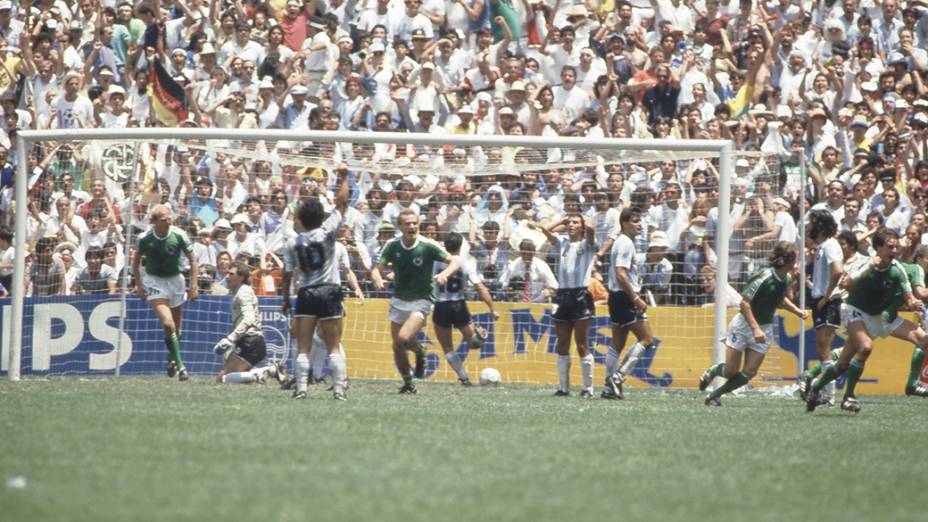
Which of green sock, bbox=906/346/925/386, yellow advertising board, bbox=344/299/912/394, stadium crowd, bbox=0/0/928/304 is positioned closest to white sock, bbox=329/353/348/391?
stadium crowd, bbox=0/0/928/304

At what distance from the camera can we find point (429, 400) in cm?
1457

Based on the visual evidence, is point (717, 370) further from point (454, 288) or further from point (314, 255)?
point (314, 255)

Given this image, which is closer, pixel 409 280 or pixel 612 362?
pixel 409 280

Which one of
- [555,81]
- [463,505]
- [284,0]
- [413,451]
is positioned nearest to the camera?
[463,505]

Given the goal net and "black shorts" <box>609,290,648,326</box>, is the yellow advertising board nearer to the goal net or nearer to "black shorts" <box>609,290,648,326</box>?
the goal net

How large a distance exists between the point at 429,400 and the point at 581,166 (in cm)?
510

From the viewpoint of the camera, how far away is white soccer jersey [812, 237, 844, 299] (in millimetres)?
16641

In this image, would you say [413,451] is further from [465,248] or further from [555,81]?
[555,81]

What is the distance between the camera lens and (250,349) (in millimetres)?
17516

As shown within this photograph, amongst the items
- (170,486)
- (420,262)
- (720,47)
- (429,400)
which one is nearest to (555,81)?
(720,47)

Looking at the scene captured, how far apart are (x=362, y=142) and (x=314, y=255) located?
342 cm

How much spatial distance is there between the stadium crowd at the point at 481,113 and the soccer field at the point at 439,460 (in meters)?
4.36

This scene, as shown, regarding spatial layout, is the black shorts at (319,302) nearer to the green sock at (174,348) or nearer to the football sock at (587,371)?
the green sock at (174,348)

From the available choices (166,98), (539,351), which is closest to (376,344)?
(539,351)
